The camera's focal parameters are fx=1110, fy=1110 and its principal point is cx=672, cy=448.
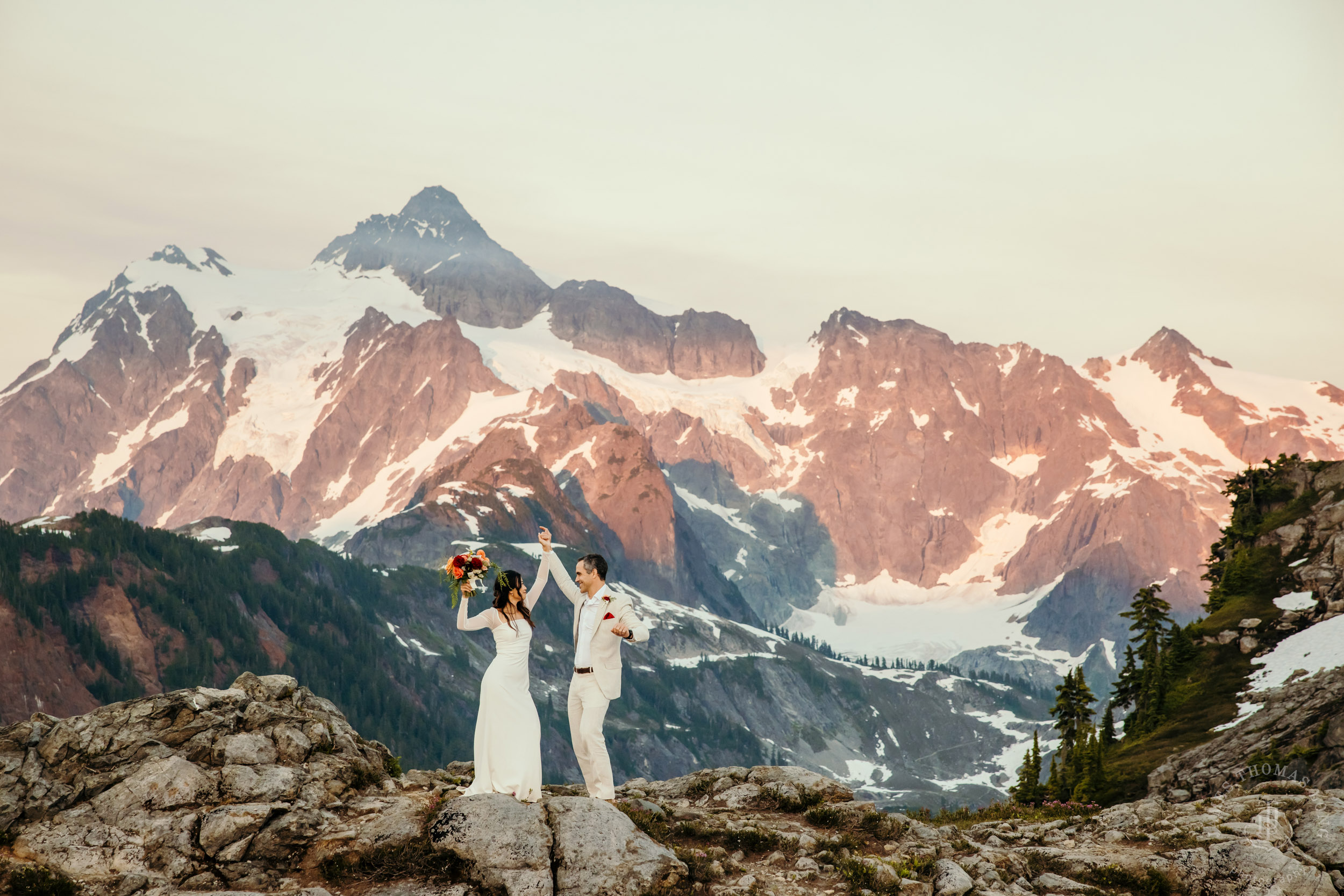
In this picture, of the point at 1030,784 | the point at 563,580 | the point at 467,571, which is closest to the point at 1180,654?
the point at 1030,784

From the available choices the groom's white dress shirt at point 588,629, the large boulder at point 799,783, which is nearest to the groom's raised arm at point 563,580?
the groom's white dress shirt at point 588,629

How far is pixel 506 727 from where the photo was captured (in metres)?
28.6

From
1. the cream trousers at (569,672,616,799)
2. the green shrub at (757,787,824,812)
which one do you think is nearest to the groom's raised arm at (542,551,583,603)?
the cream trousers at (569,672,616,799)

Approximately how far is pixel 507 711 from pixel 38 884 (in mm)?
11165

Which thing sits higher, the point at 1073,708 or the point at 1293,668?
the point at 1293,668

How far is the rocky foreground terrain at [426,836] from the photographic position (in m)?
26.4

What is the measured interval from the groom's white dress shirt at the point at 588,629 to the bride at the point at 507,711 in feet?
4.78

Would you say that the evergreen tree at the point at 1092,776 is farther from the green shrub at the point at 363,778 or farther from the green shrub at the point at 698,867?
the green shrub at the point at 363,778

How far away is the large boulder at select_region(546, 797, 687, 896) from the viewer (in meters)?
25.9

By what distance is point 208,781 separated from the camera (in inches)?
1179

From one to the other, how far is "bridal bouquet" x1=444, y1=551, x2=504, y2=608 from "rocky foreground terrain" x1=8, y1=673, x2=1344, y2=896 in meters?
5.43

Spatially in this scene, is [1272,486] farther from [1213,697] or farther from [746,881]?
[746,881]

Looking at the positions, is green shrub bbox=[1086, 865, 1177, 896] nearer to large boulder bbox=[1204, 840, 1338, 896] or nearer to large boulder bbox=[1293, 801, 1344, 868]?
large boulder bbox=[1204, 840, 1338, 896]

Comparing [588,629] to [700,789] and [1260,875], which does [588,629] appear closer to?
[700,789]
